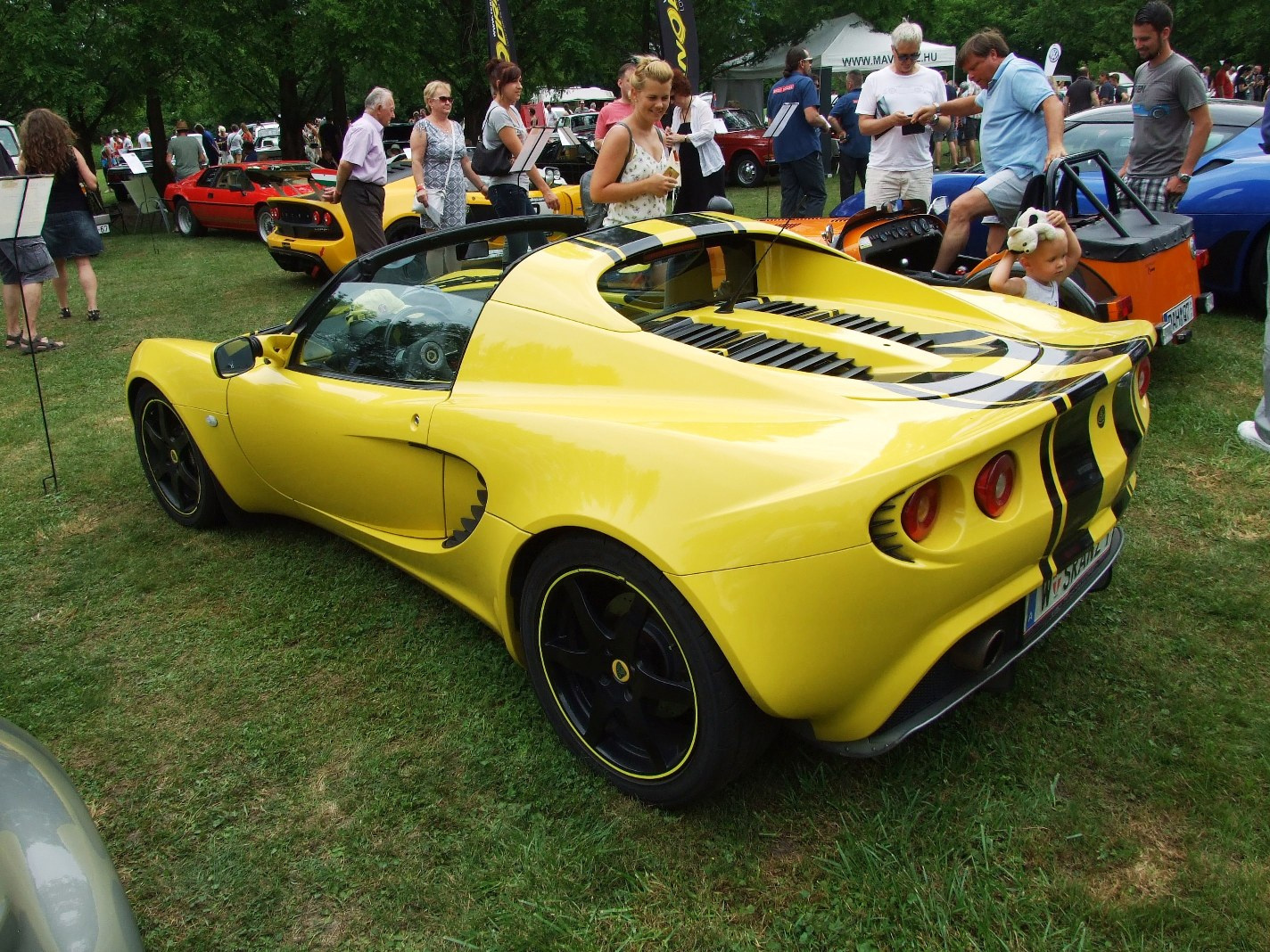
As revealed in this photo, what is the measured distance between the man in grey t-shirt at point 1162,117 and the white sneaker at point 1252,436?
254 centimetres

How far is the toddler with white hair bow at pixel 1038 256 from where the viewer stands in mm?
3607

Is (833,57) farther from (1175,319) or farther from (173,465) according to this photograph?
(173,465)

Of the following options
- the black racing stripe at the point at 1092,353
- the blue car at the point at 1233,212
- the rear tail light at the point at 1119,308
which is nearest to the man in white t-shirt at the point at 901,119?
the blue car at the point at 1233,212

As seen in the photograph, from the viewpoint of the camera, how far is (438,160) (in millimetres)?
6844

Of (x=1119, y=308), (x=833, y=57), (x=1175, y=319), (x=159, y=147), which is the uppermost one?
(x=833, y=57)

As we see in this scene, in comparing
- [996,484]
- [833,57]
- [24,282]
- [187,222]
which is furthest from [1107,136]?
[833,57]

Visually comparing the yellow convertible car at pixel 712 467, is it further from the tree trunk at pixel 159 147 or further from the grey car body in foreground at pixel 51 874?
the tree trunk at pixel 159 147

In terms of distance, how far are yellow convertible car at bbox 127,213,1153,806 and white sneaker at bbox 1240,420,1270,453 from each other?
55.4 inches

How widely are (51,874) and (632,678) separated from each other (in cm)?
114

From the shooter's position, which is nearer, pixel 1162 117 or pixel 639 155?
pixel 639 155

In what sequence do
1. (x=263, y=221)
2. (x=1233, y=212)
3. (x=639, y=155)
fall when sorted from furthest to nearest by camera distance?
(x=263, y=221), (x=1233, y=212), (x=639, y=155)

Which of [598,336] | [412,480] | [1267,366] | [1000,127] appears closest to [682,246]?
[598,336]

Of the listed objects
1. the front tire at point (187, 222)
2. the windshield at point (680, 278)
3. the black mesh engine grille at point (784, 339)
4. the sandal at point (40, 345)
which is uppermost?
the front tire at point (187, 222)

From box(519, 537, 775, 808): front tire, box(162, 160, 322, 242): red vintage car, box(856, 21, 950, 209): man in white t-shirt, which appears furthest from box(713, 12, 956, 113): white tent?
box(519, 537, 775, 808): front tire
